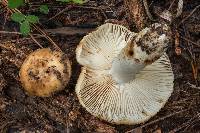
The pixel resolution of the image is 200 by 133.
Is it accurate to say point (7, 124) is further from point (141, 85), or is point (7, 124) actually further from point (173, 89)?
point (173, 89)

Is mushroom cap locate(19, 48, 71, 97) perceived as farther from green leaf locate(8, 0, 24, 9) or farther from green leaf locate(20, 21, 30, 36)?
green leaf locate(8, 0, 24, 9)

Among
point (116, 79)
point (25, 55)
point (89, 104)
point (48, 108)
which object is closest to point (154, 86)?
point (116, 79)

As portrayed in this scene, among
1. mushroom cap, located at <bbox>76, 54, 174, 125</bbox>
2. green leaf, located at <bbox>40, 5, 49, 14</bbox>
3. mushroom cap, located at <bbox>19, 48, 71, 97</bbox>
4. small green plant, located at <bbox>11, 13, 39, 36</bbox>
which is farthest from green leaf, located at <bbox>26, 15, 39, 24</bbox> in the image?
mushroom cap, located at <bbox>76, 54, 174, 125</bbox>

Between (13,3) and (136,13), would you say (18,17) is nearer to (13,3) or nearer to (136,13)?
(13,3)

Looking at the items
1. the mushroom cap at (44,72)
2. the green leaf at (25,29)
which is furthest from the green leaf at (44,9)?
the mushroom cap at (44,72)

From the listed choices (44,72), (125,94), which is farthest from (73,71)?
(125,94)

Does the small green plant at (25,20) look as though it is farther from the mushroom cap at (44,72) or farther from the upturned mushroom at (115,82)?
the upturned mushroom at (115,82)

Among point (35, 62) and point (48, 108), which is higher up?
point (35, 62)
